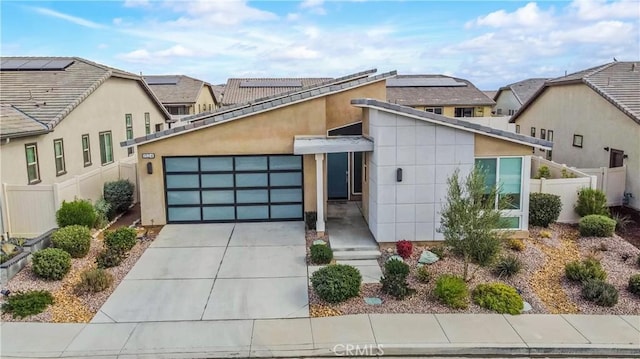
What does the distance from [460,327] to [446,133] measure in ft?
17.4

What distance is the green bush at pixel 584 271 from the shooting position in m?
10.1

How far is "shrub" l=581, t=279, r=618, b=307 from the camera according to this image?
9273 mm

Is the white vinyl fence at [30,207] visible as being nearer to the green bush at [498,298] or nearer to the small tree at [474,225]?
the small tree at [474,225]

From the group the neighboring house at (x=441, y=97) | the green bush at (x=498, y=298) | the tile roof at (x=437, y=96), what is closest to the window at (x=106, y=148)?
the green bush at (x=498, y=298)

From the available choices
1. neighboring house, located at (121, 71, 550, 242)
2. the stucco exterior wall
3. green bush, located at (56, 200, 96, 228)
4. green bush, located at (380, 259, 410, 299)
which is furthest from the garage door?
the stucco exterior wall

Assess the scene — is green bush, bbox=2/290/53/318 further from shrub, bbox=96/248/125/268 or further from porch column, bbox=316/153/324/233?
porch column, bbox=316/153/324/233

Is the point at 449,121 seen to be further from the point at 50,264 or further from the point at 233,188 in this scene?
the point at 50,264

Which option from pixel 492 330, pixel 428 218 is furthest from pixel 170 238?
pixel 492 330

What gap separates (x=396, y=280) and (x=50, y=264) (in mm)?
7196

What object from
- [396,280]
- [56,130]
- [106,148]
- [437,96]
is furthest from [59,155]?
[437,96]

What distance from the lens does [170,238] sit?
13344mm

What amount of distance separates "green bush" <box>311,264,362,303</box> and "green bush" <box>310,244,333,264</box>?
1.74m

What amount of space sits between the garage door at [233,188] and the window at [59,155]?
14.5ft

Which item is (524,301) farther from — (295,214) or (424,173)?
(295,214)
